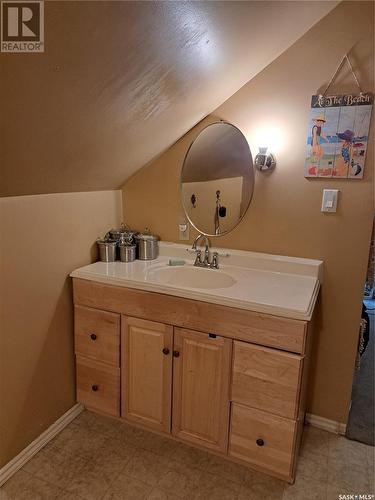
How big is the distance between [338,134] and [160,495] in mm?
1887

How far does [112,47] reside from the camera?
106 cm

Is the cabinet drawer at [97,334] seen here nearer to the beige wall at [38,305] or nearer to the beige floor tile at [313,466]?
the beige wall at [38,305]

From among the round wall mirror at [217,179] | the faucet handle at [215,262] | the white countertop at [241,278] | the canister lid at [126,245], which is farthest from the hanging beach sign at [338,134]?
the canister lid at [126,245]

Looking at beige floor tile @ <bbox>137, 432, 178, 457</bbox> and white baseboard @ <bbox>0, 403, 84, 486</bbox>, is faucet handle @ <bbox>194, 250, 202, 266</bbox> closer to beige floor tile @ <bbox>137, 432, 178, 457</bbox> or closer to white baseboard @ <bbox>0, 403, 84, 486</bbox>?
beige floor tile @ <bbox>137, 432, 178, 457</bbox>

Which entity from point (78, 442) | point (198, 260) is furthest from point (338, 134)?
point (78, 442)

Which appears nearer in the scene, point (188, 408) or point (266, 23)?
point (266, 23)

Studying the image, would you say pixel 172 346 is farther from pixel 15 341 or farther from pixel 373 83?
pixel 373 83

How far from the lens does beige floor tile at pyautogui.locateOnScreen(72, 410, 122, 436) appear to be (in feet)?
6.44

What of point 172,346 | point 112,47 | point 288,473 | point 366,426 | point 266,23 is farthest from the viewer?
point 366,426

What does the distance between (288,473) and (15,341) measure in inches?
54.5

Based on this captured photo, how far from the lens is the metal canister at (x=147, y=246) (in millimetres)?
2158

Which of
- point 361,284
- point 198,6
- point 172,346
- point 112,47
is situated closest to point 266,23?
point 198,6

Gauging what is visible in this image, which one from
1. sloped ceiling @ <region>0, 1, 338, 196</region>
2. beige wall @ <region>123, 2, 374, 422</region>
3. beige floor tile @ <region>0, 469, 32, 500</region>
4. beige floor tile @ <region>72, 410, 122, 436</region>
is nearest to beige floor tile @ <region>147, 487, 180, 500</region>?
beige floor tile @ <region>72, 410, 122, 436</region>

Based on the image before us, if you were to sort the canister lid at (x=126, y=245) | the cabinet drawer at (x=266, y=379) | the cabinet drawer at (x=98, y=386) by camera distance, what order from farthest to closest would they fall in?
the canister lid at (x=126, y=245), the cabinet drawer at (x=98, y=386), the cabinet drawer at (x=266, y=379)
